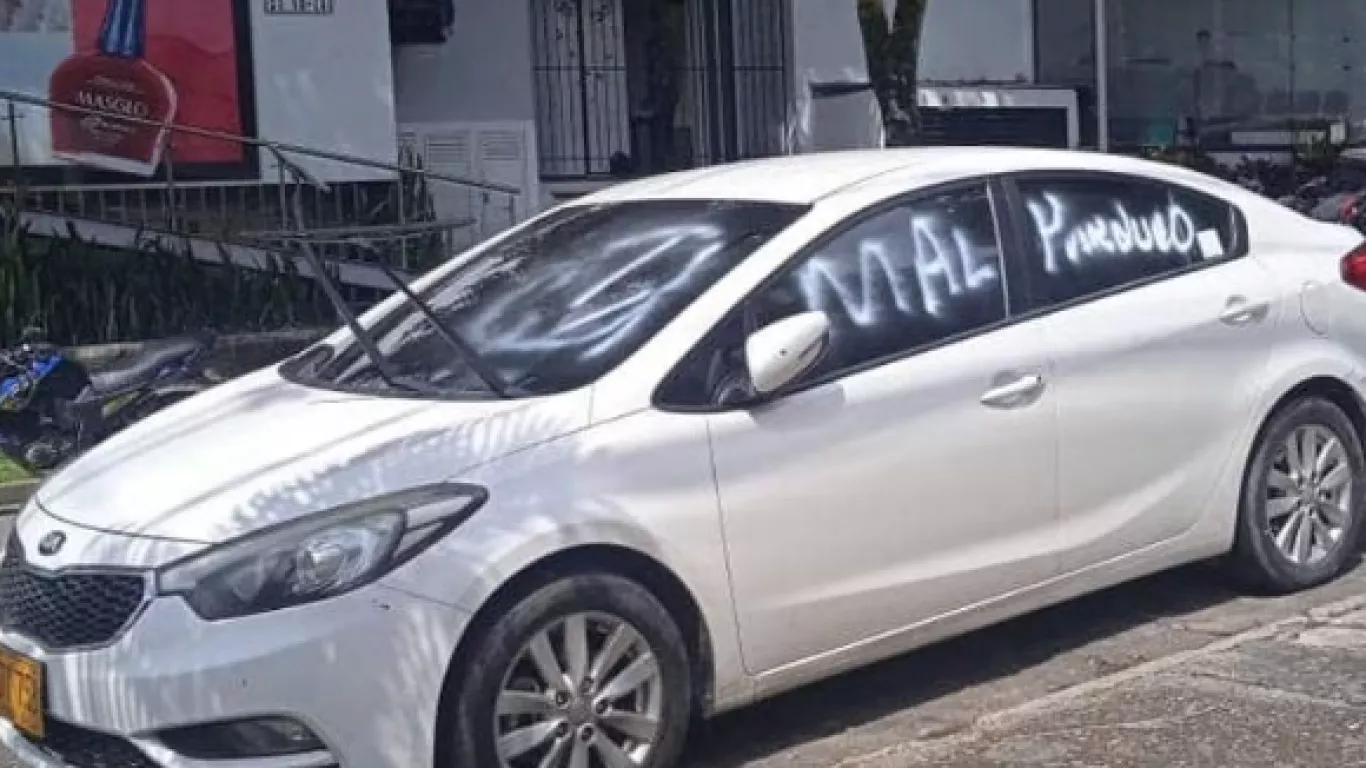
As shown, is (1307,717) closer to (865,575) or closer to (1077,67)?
(865,575)

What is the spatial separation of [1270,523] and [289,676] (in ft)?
11.3

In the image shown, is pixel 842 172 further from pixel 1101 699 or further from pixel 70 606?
pixel 70 606

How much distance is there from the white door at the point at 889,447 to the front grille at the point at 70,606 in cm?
147

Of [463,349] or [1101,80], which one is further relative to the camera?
[1101,80]

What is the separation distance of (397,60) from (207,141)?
2.21 meters

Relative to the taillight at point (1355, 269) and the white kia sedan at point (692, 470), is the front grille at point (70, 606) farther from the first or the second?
the taillight at point (1355, 269)

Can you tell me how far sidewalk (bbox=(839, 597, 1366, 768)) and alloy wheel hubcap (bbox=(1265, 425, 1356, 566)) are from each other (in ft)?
1.93

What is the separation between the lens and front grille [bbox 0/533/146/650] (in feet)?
14.0

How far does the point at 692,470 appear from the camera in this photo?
473 centimetres

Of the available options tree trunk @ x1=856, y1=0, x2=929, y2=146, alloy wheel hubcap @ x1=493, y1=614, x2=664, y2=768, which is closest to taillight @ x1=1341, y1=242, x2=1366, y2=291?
alloy wheel hubcap @ x1=493, y1=614, x2=664, y2=768

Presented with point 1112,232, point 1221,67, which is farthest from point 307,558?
point 1221,67

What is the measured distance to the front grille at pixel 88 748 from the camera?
4.26 m

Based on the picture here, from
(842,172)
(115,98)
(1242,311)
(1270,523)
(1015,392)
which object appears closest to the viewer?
(1015,392)

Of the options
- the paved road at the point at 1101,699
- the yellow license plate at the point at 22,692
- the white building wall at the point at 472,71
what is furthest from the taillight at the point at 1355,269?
the white building wall at the point at 472,71
